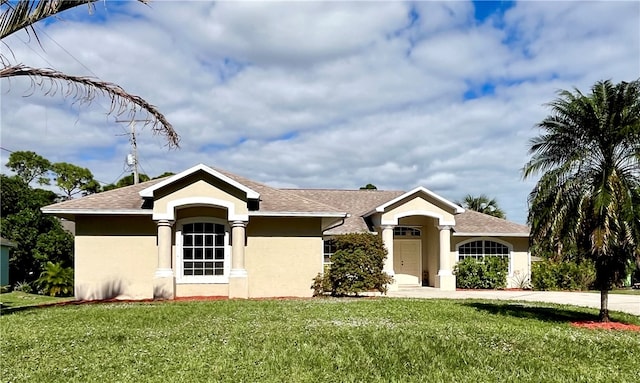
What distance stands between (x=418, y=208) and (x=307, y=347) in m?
16.2

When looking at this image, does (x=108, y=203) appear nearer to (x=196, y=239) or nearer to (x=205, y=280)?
(x=196, y=239)

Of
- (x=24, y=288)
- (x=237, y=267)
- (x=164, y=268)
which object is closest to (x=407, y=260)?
(x=237, y=267)

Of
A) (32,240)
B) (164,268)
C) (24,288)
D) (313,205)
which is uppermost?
(313,205)

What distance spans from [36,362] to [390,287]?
57.5 ft

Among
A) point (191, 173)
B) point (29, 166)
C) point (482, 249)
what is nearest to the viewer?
point (191, 173)

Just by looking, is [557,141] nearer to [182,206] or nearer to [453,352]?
[453,352]

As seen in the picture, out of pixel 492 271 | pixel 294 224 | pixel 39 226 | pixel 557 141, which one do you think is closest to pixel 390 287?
pixel 492 271

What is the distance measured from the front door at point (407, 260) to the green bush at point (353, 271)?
6944 mm

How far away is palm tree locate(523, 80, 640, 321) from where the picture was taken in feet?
39.4

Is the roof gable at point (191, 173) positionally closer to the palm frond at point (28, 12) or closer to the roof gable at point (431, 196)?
the roof gable at point (431, 196)

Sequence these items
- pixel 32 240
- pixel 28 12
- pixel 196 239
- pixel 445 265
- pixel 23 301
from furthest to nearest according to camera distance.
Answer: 1. pixel 32 240
2. pixel 445 265
3. pixel 23 301
4. pixel 196 239
5. pixel 28 12

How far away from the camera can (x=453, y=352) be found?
8.62 metres

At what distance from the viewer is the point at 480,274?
25375mm

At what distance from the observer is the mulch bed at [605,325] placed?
40.1ft
